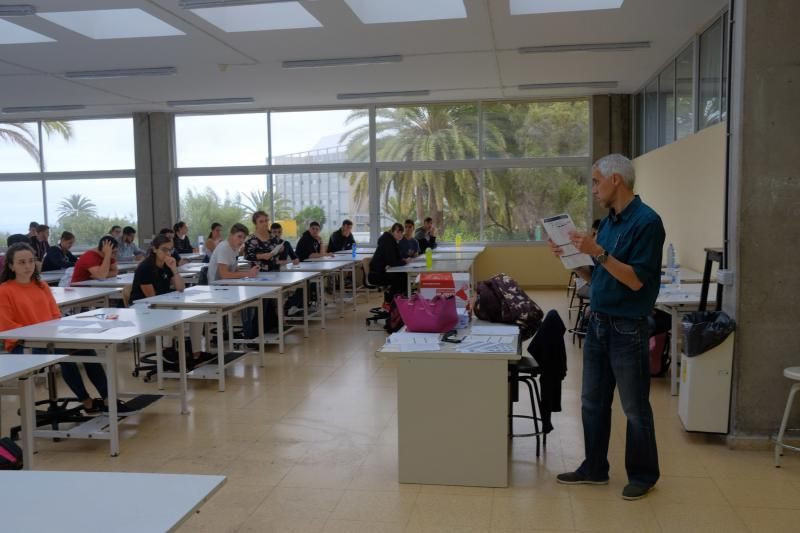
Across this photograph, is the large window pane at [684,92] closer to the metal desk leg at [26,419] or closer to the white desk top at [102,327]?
the white desk top at [102,327]

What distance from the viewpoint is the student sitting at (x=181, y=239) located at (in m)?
11.0

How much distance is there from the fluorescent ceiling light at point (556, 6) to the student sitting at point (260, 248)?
361 cm

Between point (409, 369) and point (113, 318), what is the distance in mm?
2399

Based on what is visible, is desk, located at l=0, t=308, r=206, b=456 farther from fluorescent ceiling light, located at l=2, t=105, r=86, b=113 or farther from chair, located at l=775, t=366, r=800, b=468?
fluorescent ceiling light, located at l=2, t=105, r=86, b=113

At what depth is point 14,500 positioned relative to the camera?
5.44 feet

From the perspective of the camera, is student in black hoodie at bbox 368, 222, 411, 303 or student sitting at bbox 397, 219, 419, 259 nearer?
student in black hoodie at bbox 368, 222, 411, 303

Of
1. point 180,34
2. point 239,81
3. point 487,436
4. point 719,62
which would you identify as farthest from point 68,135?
point 487,436

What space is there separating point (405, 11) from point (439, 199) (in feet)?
19.4

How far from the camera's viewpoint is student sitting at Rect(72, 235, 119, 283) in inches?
292

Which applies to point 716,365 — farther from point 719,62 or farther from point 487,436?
point 719,62

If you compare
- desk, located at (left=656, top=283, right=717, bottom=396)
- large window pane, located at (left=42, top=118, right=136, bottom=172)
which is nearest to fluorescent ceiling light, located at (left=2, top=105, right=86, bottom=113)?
large window pane, located at (left=42, top=118, right=136, bottom=172)

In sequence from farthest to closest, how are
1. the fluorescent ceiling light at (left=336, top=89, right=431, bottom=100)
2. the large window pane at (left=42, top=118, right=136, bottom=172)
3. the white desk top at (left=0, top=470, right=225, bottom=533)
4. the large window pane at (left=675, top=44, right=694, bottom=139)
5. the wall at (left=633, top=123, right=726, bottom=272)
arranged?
the large window pane at (left=42, top=118, right=136, bottom=172), the fluorescent ceiling light at (left=336, top=89, right=431, bottom=100), the large window pane at (left=675, top=44, right=694, bottom=139), the wall at (left=633, top=123, right=726, bottom=272), the white desk top at (left=0, top=470, right=225, bottom=533)

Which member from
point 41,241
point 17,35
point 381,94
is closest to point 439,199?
point 381,94

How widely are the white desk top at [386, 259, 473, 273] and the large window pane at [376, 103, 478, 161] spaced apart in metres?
4.02
